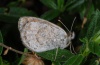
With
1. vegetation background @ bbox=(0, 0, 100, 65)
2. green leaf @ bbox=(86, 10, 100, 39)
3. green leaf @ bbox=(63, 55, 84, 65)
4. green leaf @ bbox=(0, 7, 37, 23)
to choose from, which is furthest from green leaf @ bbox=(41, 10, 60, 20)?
green leaf @ bbox=(63, 55, 84, 65)

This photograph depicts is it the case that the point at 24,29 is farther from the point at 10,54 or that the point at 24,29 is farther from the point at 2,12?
the point at 2,12

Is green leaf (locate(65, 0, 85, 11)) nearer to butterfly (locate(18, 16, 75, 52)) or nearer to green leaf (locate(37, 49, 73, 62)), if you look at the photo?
butterfly (locate(18, 16, 75, 52))

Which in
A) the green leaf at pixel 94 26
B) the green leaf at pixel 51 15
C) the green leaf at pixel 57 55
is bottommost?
the green leaf at pixel 57 55

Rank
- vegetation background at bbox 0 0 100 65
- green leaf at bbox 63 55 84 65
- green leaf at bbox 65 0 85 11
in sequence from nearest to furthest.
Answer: green leaf at bbox 63 55 84 65 → vegetation background at bbox 0 0 100 65 → green leaf at bbox 65 0 85 11

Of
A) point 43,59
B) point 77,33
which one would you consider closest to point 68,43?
point 43,59

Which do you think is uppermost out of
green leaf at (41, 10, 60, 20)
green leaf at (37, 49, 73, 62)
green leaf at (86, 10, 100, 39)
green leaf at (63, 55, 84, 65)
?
green leaf at (86, 10, 100, 39)

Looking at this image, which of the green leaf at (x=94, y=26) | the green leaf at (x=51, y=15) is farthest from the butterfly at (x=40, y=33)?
the green leaf at (x=51, y=15)

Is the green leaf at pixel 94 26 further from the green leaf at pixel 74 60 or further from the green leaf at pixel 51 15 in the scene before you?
the green leaf at pixel 51 15

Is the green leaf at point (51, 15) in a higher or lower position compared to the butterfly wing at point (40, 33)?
higher

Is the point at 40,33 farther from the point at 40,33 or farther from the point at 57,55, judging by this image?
the point at 57,55

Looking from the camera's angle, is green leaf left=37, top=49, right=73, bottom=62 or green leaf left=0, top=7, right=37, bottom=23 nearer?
green leaf left=37, top=49, right=73, bottom=62

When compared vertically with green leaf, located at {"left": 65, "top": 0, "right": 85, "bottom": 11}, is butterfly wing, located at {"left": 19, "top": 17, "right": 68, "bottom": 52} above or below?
below
